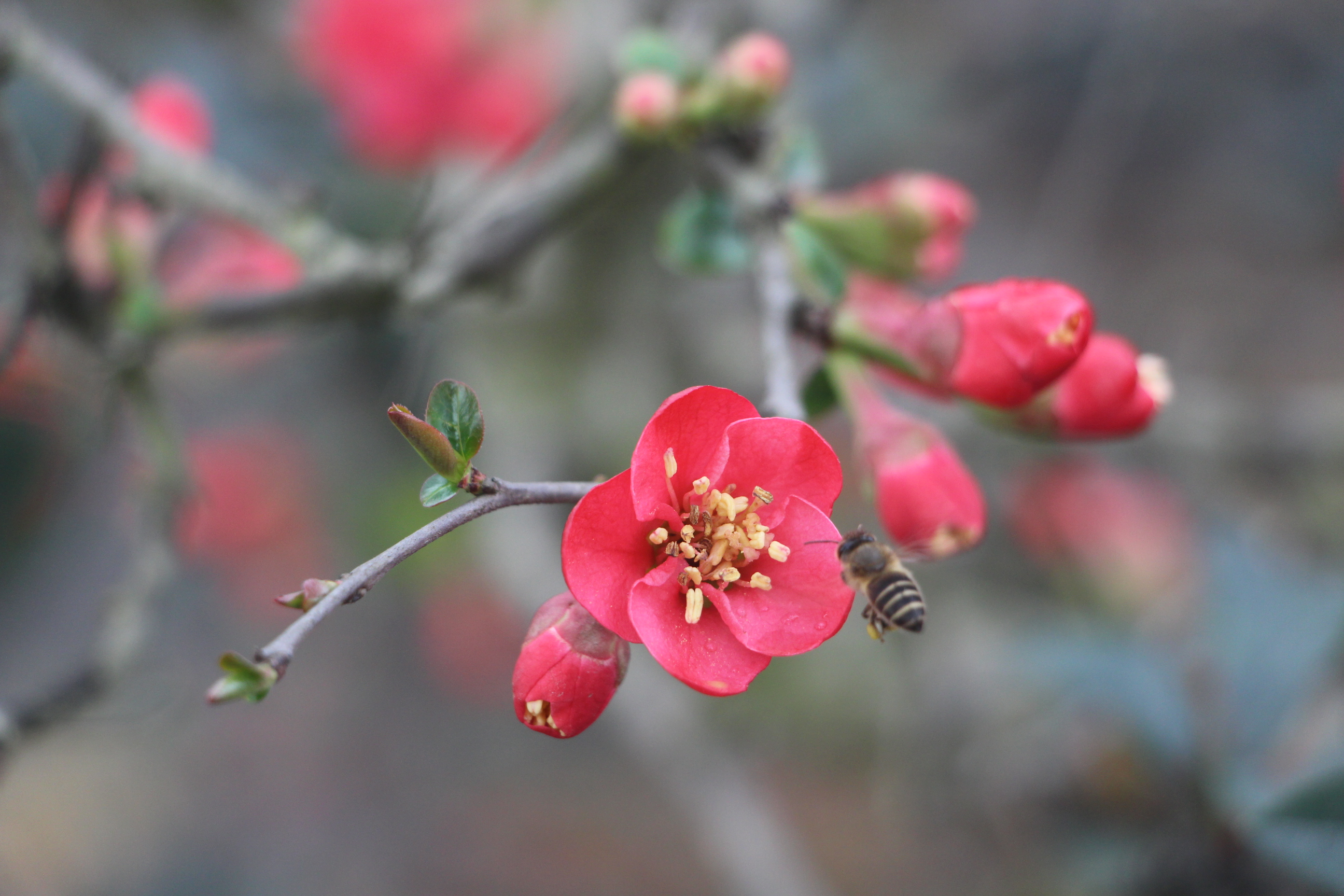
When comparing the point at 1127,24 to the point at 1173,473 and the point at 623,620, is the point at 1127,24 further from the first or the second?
the point at 623,620

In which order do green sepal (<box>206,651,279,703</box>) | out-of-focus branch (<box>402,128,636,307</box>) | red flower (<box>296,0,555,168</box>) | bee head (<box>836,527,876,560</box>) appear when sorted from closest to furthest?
green sepal (<box>206,651,279,703</box>), bee head (<box>836,527,876,560</box>), out-of-focus branch (<box>402,128,636,307</box>), red flower (<box>296,0,555,168</box>)

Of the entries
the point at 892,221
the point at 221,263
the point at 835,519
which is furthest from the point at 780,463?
the point at 835,519

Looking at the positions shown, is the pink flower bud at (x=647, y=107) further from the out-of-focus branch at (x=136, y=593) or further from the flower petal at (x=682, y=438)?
the out-of-focus branch at (x=136, y=593)

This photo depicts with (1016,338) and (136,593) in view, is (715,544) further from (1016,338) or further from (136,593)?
(136,593)

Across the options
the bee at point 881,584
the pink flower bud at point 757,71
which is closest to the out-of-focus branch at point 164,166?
the pink flower bud at point 757,71

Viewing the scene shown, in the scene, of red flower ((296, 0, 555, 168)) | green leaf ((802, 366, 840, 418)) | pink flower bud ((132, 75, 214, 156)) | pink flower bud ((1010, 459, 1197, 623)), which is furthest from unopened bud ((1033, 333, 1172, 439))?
pink flower bud ((1010, 459, 1197, 623))

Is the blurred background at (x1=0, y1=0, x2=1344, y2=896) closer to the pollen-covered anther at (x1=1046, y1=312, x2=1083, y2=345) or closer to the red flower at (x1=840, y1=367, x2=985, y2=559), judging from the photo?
the red flower at (x1=840, y1=367, x2=985, y2=559)
